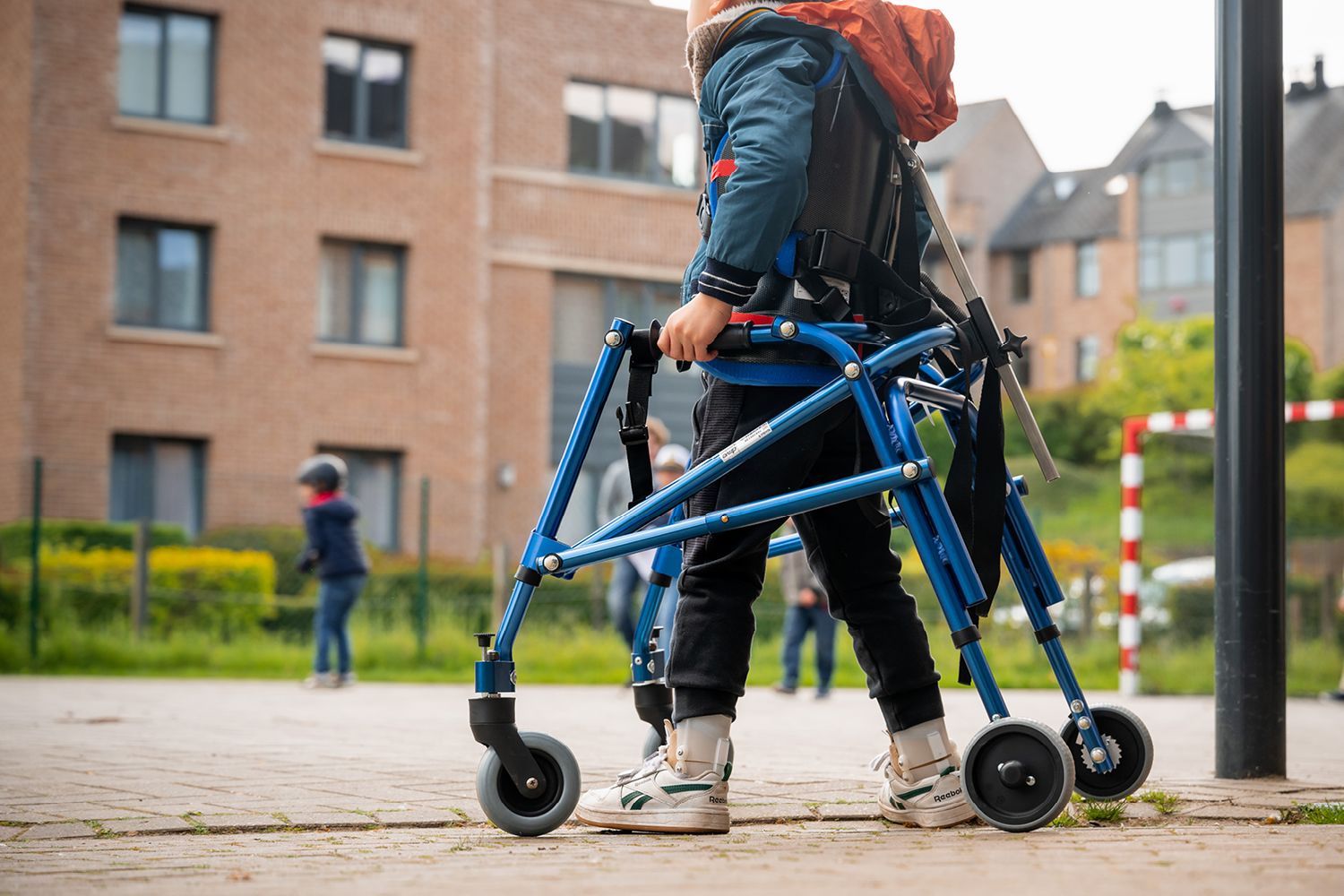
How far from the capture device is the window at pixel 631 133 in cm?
2708

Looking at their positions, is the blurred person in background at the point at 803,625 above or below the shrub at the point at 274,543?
below

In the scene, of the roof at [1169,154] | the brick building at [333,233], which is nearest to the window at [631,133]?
the brick building at [333,233]

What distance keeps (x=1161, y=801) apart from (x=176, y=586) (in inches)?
559

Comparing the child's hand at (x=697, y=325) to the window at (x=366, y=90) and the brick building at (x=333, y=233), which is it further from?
the window at (x=366, y=90)

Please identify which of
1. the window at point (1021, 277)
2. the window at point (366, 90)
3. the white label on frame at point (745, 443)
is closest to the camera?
the white label on frame at point (745, 443)

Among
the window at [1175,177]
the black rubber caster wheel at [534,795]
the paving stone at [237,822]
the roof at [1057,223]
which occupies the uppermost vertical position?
the window at [1175,177]

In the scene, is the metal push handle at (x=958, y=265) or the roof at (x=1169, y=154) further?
the roof at (x=1169, y=154)

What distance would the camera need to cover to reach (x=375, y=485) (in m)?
24.5

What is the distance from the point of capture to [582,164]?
88.8 ft

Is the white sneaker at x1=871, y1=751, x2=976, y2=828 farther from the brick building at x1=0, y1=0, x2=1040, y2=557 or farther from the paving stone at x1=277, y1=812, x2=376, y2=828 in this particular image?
the brick building at x1=0, y1=0, x2=1040, y2=557

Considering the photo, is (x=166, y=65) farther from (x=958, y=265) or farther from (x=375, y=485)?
(x=958, y=265)

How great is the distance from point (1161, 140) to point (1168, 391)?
40.1 ft

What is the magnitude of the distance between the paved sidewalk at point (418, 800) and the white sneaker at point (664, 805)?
0.07 m

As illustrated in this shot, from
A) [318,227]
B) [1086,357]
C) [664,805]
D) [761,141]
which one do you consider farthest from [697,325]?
[1086,357]
